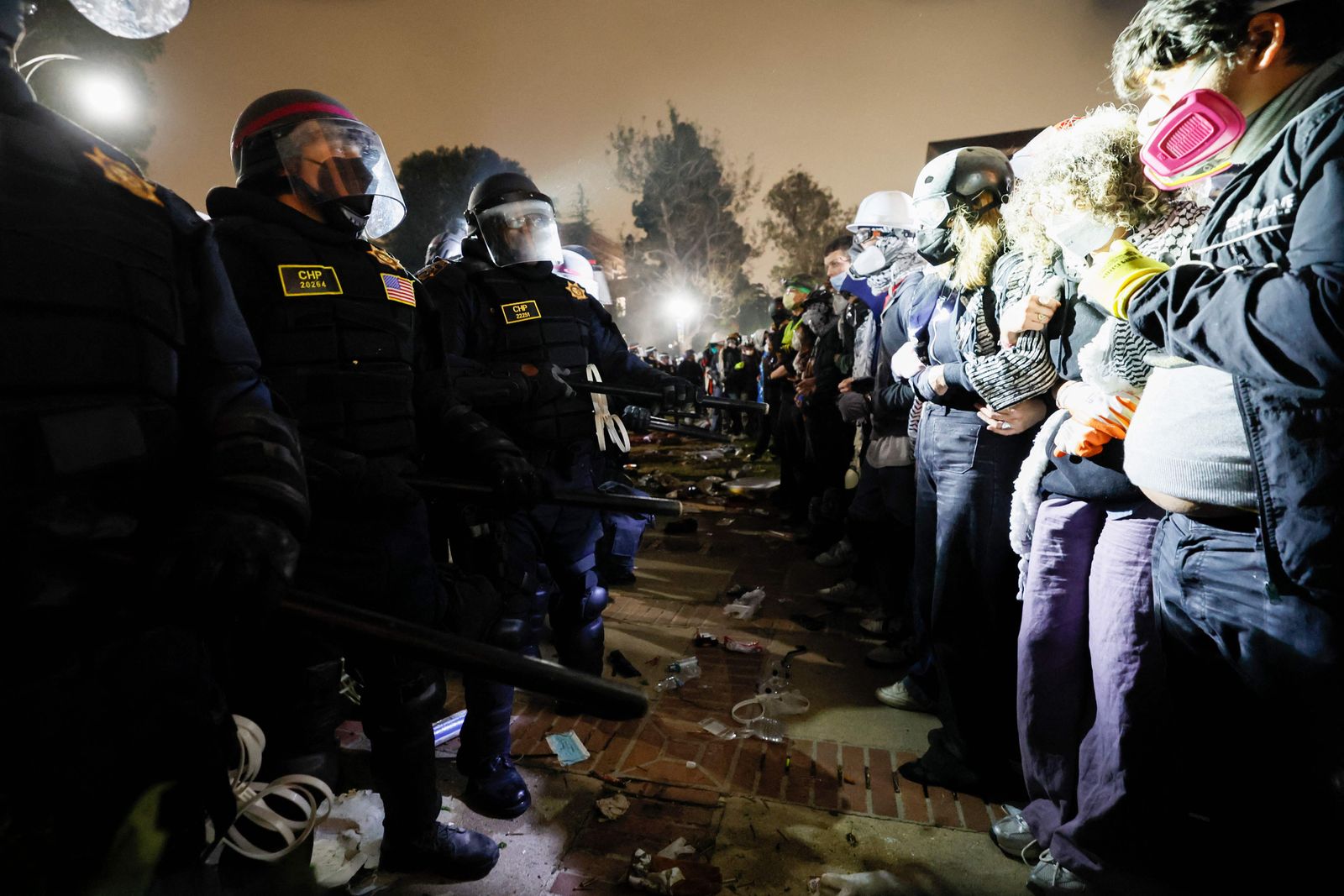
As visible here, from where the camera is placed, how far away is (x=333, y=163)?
2287 millimetres

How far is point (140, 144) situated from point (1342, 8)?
1856 cm

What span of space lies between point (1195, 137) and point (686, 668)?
3.27 metres

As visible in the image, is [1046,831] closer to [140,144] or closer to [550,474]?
[550,474]

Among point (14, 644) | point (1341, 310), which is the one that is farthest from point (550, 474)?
Result: point (1341, 310)

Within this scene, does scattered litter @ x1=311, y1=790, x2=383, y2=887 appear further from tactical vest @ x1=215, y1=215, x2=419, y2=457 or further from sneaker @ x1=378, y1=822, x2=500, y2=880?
tactical vest @ x1=215, y1=215, x2=419, y2=457

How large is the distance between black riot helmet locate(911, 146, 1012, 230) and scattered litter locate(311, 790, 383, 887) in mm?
3385

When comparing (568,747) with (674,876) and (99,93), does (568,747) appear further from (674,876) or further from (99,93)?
Result: (99,93)

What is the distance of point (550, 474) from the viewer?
346 centimetres

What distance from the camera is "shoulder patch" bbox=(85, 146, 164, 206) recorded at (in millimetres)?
1284

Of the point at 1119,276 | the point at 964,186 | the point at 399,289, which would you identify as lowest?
the point at 1119,276

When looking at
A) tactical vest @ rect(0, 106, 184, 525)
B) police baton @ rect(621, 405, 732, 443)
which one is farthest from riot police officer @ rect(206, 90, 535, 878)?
police baton @ rect(621, 405, 732, 443)

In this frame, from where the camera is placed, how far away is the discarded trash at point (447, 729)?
3113 millimetres

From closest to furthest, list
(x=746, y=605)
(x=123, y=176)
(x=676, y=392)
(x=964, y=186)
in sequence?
(x=123, y=176)
(x=964, y=186)
(x=676, y=392)
(x=746, y=605)

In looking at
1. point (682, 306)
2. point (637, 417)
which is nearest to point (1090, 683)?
point (637, 417)
